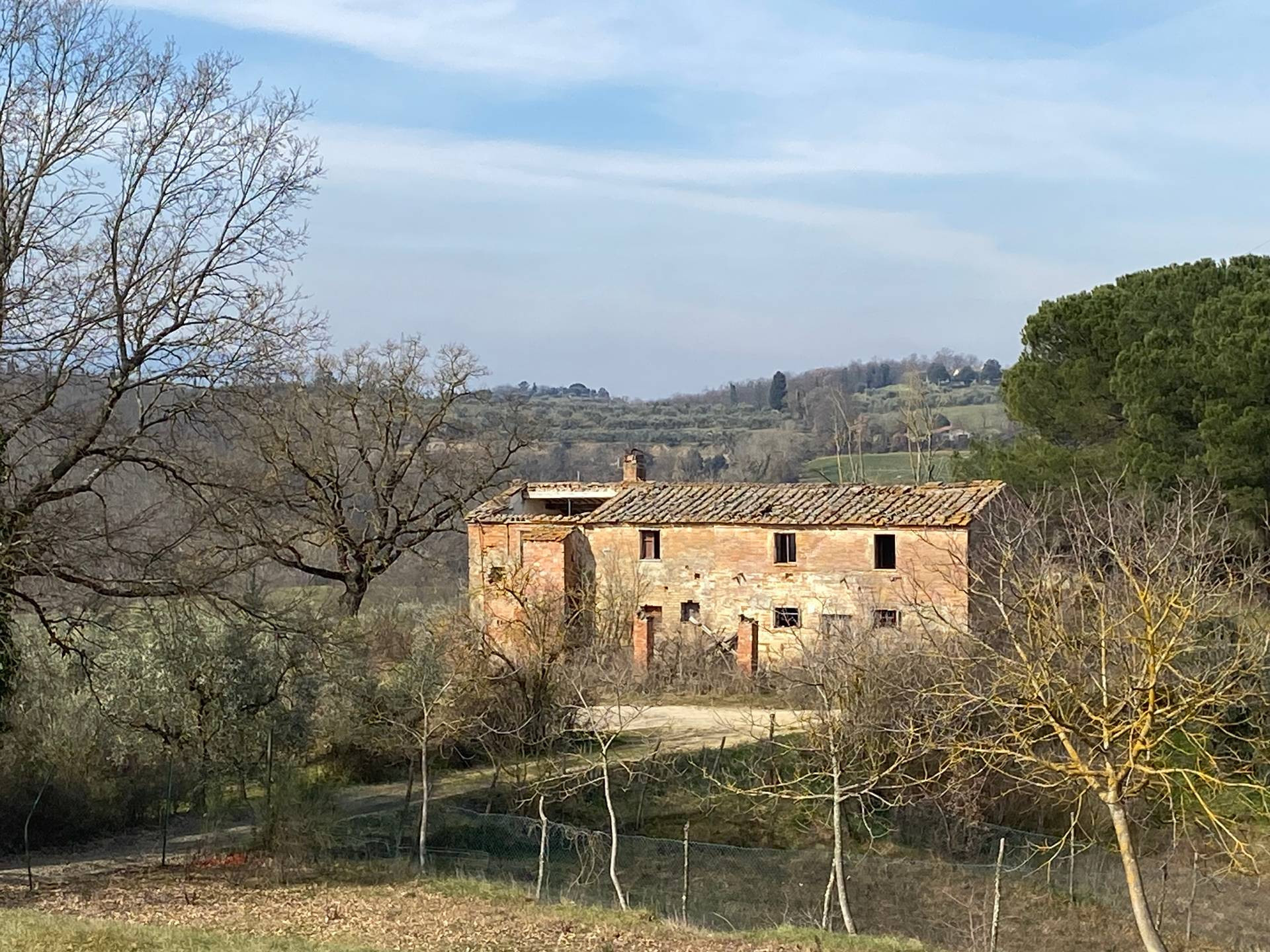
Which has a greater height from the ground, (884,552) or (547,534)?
(547,534)

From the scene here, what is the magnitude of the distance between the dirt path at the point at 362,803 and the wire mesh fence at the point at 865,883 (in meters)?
Result: 1.63

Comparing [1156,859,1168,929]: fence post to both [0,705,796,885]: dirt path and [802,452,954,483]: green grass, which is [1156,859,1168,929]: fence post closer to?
[0,705,796,885]: dirt path

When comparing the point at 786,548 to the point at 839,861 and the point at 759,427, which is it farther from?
the point at 759,427

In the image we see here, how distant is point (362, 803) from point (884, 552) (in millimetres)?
13894

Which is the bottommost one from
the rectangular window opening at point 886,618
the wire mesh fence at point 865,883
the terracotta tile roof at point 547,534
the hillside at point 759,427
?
the wire mesh fence at point 865,883

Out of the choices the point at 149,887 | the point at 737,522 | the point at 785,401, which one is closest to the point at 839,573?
the point at 737,522

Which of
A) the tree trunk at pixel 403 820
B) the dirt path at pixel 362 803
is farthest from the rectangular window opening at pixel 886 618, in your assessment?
the tree trunk at pixel 403 820

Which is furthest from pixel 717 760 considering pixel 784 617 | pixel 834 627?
pixel 784 617

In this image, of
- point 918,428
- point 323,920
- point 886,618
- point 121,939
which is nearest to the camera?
point 121,939

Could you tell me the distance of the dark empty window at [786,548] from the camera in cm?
2906

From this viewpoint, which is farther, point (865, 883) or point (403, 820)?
point (403, 820)

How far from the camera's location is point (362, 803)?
61.0 ft

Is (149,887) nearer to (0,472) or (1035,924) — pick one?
(0,472)

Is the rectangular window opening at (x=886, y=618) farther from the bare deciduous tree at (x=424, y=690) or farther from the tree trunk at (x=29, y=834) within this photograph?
the tree trunk at (x=29, y=834)
